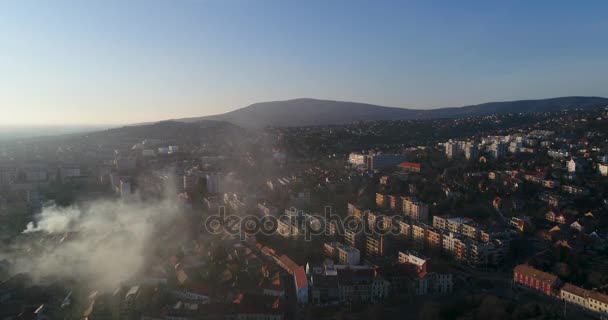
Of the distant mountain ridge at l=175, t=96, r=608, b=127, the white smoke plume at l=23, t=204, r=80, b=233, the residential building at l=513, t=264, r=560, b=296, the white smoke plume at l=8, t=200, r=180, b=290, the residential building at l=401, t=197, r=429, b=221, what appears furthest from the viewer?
the distant mountain ridge at l=175, t=96, r=608, b=127

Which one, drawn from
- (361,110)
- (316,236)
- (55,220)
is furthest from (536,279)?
(361,110)

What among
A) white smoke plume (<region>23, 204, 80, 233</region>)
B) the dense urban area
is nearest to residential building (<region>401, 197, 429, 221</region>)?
the dense urban area

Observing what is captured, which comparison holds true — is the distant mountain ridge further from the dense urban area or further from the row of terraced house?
the row of terraced house

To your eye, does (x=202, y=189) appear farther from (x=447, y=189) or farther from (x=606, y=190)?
(x=606, y=190)

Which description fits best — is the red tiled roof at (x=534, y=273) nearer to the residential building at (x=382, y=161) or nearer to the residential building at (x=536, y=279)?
the residential building at (x=536, y=279)

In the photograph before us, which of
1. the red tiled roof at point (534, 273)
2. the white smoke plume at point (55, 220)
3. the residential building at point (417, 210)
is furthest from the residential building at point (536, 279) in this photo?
the white smoke plume at point (55, 220)

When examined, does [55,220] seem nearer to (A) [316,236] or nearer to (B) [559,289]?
(A) [316,236]

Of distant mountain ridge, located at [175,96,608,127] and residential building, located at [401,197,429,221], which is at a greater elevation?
distant mountain ridge, located at [175,96,608,127]
